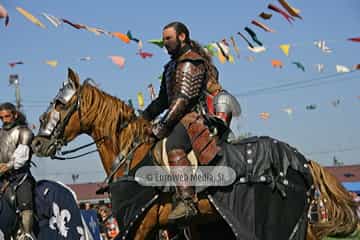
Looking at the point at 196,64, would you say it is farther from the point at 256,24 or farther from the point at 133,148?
the point at 256,24

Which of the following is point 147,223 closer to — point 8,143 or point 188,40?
point 188,40

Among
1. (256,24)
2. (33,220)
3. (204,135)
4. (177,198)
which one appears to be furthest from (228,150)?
(256,24)

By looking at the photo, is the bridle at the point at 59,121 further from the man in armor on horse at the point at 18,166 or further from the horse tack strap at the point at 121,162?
the man in armor on horse at the point at 18,166

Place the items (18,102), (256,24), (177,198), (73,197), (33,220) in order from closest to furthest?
1. (177,198)
2. (33,220)
3. (73,197)
4. (256,24)
5. (18,102)

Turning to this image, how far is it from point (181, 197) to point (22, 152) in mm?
2433

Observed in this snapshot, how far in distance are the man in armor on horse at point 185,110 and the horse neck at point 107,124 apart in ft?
0.95

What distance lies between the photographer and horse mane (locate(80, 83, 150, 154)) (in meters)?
6.57

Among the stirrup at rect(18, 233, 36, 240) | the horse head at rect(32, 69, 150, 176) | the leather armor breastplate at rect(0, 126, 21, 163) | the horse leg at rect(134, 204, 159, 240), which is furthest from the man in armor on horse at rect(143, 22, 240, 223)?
the stirrup at rect(18, 233, 36, 240)

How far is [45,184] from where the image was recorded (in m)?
8.31

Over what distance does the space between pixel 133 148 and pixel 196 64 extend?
40.3 inches

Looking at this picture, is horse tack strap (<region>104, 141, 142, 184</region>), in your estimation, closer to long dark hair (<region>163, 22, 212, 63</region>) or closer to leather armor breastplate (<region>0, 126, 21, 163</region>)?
long dark hair (<region>163, 22, 212, 63</region>)

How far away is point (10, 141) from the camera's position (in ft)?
25.8

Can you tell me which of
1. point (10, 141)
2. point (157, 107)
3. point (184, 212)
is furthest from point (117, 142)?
point (10, 141)

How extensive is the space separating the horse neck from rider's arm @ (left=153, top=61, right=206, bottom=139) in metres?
0.31
